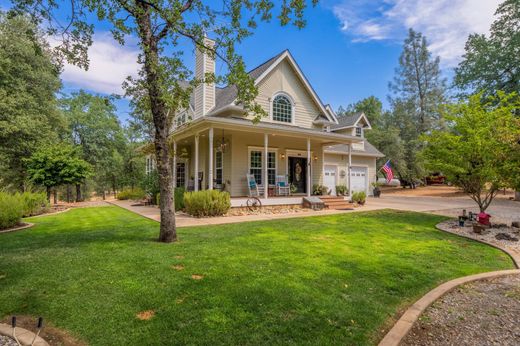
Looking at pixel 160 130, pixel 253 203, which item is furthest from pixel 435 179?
pixel 160 130

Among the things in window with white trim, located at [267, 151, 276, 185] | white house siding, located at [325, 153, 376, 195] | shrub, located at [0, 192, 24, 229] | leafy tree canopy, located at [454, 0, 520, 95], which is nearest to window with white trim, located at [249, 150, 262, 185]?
window with white trim, located at [267, 151, 276, 185]

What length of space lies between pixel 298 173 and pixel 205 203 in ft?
24.1

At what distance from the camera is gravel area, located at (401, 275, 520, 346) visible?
290 centimetres

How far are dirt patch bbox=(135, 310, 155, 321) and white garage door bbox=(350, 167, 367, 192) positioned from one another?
68.2 ft

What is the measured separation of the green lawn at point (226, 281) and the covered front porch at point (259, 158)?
591cm

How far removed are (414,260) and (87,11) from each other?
772 centimetres

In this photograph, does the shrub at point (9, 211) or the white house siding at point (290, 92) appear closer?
the shrub at point (9, 211)

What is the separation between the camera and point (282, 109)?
593 inches

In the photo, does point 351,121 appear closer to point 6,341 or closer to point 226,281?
point 226,281

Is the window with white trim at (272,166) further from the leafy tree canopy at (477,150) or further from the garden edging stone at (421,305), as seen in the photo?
the garden edging stone at (421,305)

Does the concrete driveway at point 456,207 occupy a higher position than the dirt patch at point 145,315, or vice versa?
the concrete driveway at point 456,207

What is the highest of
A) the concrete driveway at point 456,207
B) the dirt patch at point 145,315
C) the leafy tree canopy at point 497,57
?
the leafy tree canopy at point 497,57

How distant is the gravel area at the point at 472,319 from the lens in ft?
9.52

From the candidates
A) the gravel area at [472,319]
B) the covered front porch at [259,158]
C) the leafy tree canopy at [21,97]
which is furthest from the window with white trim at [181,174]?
the gravel area at [472,319]
